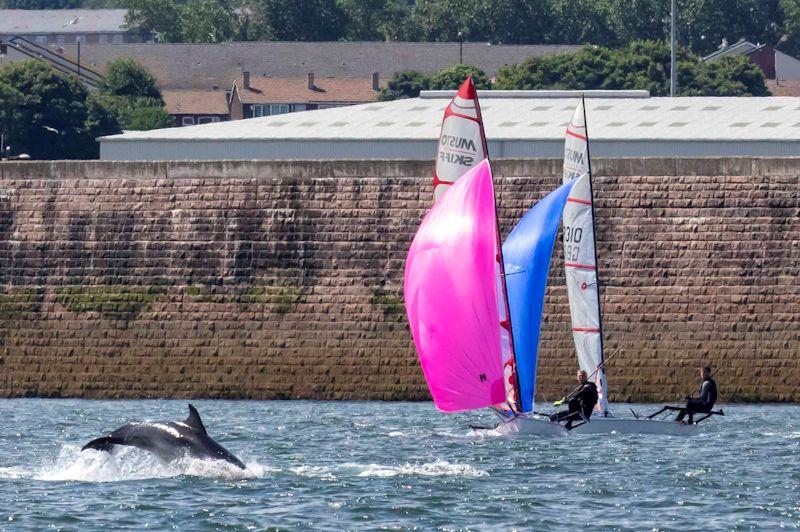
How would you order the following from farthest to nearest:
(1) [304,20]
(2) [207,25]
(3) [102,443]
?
(2) [207,25] → (1) [304,20] → (3) [102,443]

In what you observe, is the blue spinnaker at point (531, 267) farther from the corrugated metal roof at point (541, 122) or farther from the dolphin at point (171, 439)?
the corrugated metal roof at point (541, 122)

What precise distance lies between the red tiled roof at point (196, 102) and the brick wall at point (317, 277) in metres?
75.5

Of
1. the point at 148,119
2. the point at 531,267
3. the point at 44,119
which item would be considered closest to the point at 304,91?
the point at 148,119

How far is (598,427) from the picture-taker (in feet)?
101

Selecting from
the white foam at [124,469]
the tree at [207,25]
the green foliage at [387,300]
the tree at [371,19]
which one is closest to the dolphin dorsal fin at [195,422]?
the white foam at [124,469]

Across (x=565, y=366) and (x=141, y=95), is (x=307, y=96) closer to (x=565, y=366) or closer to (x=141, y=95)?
(x=141, y=95)

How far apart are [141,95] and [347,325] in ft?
244

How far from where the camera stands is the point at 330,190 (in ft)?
124

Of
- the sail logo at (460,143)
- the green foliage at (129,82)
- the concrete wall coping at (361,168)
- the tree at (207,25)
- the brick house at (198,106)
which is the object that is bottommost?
the concrete wall coping at (361,168)

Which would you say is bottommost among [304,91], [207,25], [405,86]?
[405,86]

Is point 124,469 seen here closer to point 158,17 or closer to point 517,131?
point 517,131

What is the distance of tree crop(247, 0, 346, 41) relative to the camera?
468ft

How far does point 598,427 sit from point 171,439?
26.2ft

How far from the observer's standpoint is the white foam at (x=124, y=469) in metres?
25.7
